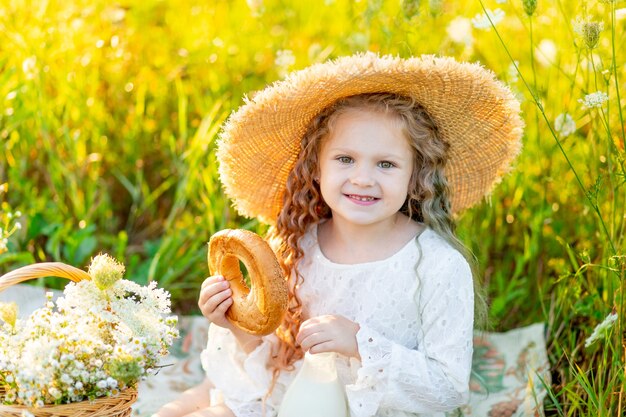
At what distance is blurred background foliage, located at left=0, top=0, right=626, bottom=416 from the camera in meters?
3.23

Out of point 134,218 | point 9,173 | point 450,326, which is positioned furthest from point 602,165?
point 9,173

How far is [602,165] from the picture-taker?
3.20 metres

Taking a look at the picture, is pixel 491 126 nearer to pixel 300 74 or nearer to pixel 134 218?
pixel 300 74

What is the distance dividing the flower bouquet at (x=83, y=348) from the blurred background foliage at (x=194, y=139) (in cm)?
104

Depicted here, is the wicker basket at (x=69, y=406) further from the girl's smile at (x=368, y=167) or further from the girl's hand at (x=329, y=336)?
the girl's smile at (x=368, y=167)

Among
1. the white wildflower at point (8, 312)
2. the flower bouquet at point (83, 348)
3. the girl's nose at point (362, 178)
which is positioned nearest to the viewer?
the flower bouquet at point (83, 348)

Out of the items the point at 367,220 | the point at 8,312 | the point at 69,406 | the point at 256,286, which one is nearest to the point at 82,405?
the point at 69,406

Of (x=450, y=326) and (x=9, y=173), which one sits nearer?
(x=450, y=326)

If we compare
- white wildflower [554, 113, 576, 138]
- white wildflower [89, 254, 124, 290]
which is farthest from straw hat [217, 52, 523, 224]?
white wildflower [89, 254, 124, 290]

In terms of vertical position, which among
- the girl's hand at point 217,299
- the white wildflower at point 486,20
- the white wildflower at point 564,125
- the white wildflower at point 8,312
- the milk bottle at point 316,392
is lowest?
the milk bottle at point 316,392

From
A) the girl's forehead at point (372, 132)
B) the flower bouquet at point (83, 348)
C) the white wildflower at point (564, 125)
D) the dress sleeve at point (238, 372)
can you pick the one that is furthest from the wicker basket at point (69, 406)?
the white wildflower at point (564, 125)

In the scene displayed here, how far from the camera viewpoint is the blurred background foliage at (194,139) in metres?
3.23

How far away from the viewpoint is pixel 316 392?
7.66ft

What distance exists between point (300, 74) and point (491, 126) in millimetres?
572
